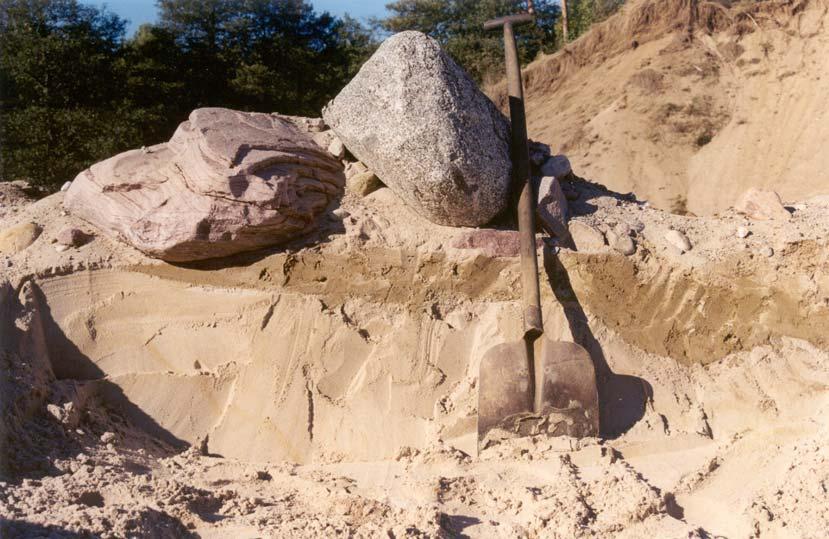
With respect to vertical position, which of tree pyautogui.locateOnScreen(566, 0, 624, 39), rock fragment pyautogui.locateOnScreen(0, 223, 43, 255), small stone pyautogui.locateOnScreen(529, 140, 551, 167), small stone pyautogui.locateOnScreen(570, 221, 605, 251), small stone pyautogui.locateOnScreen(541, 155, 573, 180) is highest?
tree pyautogui.locateOnScreen(566, 0, 624, 39)

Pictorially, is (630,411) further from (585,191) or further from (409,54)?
(409,54)

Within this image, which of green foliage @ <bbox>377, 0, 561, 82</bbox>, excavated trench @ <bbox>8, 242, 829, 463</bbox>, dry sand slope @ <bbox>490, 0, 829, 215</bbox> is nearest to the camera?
excavated trench @ <bbox>8, 242, 829, 463</bbox>

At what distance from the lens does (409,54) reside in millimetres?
3812

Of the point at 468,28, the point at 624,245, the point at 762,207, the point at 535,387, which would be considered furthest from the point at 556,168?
the point at 468,28

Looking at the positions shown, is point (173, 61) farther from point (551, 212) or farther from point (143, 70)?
point (551, 212)

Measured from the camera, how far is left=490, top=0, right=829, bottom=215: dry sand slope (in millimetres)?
9070

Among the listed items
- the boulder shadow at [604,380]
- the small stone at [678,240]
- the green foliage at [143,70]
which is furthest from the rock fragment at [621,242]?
the green foliage at [143,70]

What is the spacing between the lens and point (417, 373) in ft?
12.1

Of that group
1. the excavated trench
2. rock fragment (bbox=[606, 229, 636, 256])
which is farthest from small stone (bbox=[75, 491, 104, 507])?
rock fragment (bbox=[606, 229, 636, 256])

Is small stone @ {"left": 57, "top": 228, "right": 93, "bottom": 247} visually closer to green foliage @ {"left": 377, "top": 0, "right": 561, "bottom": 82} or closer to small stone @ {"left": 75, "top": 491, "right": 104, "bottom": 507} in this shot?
small stone @ {"left": 75, "top": 491, "right": 104, "bottom": 507}

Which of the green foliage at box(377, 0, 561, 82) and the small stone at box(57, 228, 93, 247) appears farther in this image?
the green foliage at box(377, 0, 561, 82)

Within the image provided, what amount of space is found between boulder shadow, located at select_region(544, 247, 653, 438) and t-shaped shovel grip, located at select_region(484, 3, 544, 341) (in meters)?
0.21

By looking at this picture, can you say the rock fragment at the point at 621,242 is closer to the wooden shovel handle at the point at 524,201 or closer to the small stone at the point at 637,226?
the small stone at the point at 637,226

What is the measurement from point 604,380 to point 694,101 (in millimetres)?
7368
